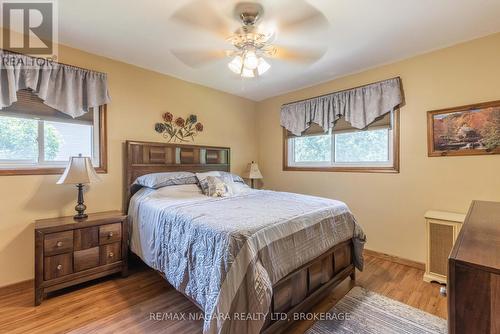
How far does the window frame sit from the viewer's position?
2211 mm

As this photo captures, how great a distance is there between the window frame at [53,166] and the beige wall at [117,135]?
2.1 inches

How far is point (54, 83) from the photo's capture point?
7.88 ft

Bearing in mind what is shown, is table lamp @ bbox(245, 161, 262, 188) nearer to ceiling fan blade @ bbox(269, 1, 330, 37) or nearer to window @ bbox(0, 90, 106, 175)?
window @ bbox(0, 90, 106, 175)

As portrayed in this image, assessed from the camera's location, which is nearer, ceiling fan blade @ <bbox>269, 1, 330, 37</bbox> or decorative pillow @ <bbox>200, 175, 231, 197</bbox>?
ceiling fan blade @ <bbox>269, 1, 330, 37</bbox>

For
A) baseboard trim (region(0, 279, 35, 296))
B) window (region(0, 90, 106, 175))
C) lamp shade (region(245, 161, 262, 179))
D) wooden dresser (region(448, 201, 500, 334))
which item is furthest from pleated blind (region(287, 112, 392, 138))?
baseboard trim (region(0, 279, 35, 296))

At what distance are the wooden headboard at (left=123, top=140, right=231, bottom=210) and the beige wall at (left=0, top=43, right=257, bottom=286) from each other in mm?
112

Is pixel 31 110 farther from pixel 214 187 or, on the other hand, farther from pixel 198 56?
pixel 214 187

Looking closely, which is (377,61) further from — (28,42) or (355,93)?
(28,42)

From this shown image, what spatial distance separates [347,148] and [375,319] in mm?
2179

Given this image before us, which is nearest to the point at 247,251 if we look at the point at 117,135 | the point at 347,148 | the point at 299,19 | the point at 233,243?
the point at 233,243

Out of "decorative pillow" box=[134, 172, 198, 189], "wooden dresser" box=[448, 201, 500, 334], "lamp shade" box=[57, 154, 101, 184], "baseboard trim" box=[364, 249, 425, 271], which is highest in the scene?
"lamp shade" box=[57, 154, 101, 184]

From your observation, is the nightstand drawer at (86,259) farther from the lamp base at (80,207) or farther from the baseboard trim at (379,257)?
the baseboard trim at (379,257)

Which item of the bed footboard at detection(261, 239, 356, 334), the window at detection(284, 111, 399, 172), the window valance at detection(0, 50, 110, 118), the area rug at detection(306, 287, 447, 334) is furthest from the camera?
the window at detection(284, 111, 399, 172)

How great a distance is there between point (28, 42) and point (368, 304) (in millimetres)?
4022
